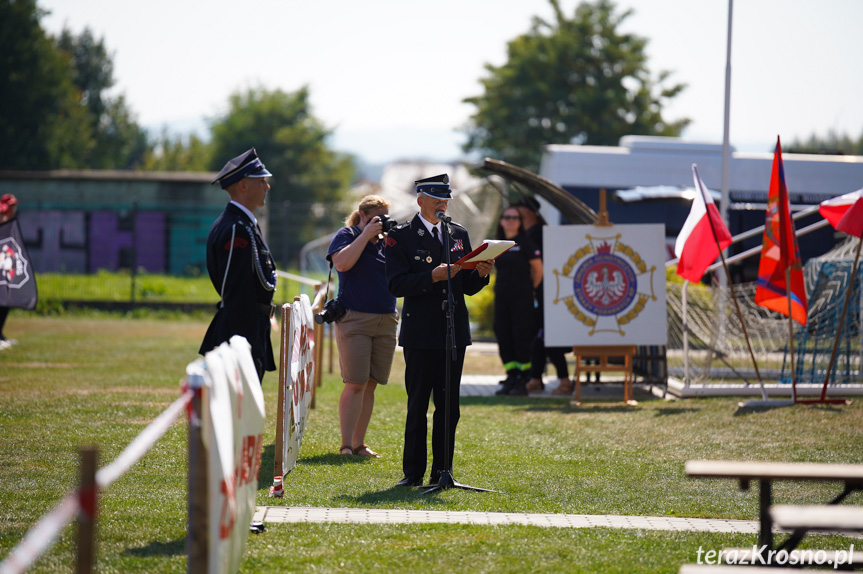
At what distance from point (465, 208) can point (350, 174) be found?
3121 cm

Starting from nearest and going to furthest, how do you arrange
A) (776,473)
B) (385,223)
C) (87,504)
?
(87,504), (776,473), (385,223)

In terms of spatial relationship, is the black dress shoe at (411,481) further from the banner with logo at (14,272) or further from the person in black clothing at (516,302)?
the banner with logo at (14,272)

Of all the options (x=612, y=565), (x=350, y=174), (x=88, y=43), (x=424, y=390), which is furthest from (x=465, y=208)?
(x=88, y=43)

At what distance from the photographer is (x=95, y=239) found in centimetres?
2839

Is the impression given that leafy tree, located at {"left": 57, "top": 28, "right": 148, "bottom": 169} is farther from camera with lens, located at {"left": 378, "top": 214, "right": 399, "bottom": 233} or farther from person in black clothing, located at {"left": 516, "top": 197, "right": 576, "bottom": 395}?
camera with lens, located at {"left": 378, "top": 214, "right": 399, "bottom": 233}

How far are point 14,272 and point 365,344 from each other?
849 cm

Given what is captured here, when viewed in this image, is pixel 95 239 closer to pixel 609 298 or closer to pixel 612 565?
pixel 609 298

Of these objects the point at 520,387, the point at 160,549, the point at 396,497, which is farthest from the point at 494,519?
the point at 520,387

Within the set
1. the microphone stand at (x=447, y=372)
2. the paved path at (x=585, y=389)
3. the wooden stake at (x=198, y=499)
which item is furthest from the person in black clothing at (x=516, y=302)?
the wooden stake at (x=198, y=499)

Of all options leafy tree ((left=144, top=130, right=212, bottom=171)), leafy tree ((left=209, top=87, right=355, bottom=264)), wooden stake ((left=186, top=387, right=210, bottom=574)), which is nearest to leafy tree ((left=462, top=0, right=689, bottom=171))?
leafy tree ((left=209, top=87, right=355, bottom=264))

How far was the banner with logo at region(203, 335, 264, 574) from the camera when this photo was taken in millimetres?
3502

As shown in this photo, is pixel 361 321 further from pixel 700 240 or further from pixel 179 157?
pixel 179 157

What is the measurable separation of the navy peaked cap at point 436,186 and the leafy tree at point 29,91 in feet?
138

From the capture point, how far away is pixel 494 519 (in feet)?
18.5
